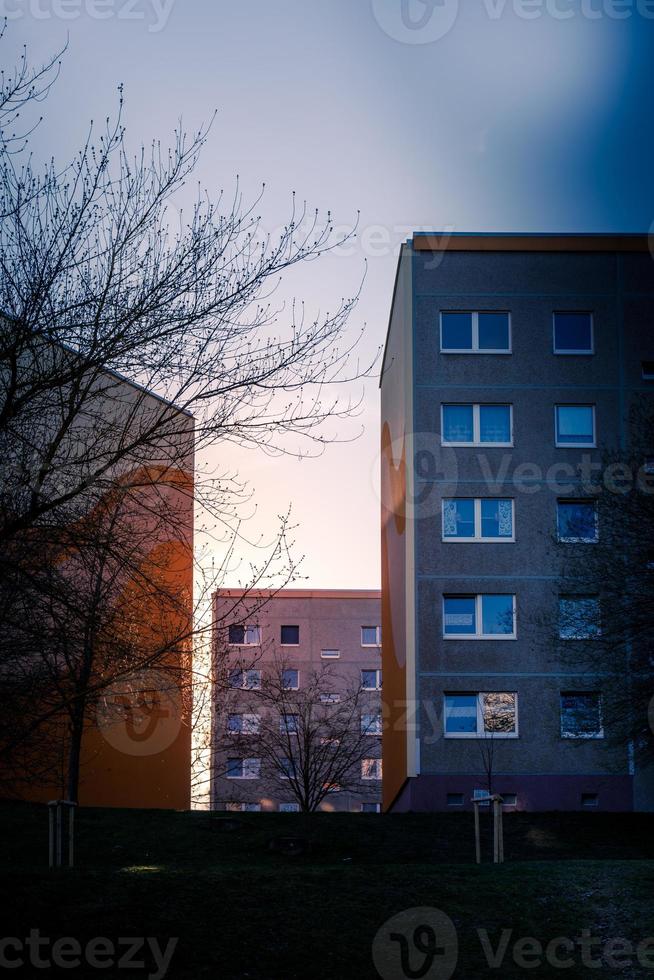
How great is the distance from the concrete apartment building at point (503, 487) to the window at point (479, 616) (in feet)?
0.13

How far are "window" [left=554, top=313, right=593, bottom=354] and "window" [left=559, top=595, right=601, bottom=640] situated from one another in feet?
23.6

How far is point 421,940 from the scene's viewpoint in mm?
11781

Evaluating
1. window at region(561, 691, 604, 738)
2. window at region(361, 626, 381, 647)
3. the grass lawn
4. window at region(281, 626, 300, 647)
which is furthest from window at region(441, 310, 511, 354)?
window at region(361, 626, 381, 647)

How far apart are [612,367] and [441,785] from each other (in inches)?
481

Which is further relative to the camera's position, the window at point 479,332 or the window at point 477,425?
the window at point 479,332

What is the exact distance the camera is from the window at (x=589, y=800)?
31.3 m

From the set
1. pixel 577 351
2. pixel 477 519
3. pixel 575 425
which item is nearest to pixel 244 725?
pixel 477 519

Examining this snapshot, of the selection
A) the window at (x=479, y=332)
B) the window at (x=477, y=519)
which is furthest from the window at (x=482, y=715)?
the window at (x=479, y=332)

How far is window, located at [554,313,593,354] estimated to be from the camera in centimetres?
3406

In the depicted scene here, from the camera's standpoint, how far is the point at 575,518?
32781 mm

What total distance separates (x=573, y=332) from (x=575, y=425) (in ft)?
8.70

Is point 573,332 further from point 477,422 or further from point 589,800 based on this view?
point 589,800

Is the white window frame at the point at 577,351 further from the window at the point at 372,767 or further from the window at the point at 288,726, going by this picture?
the window at the point at 372,767

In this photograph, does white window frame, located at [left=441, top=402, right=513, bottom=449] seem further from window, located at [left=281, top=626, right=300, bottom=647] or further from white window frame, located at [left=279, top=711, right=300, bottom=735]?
window, located at [left=281, top=626, right=300, bottom=647]
